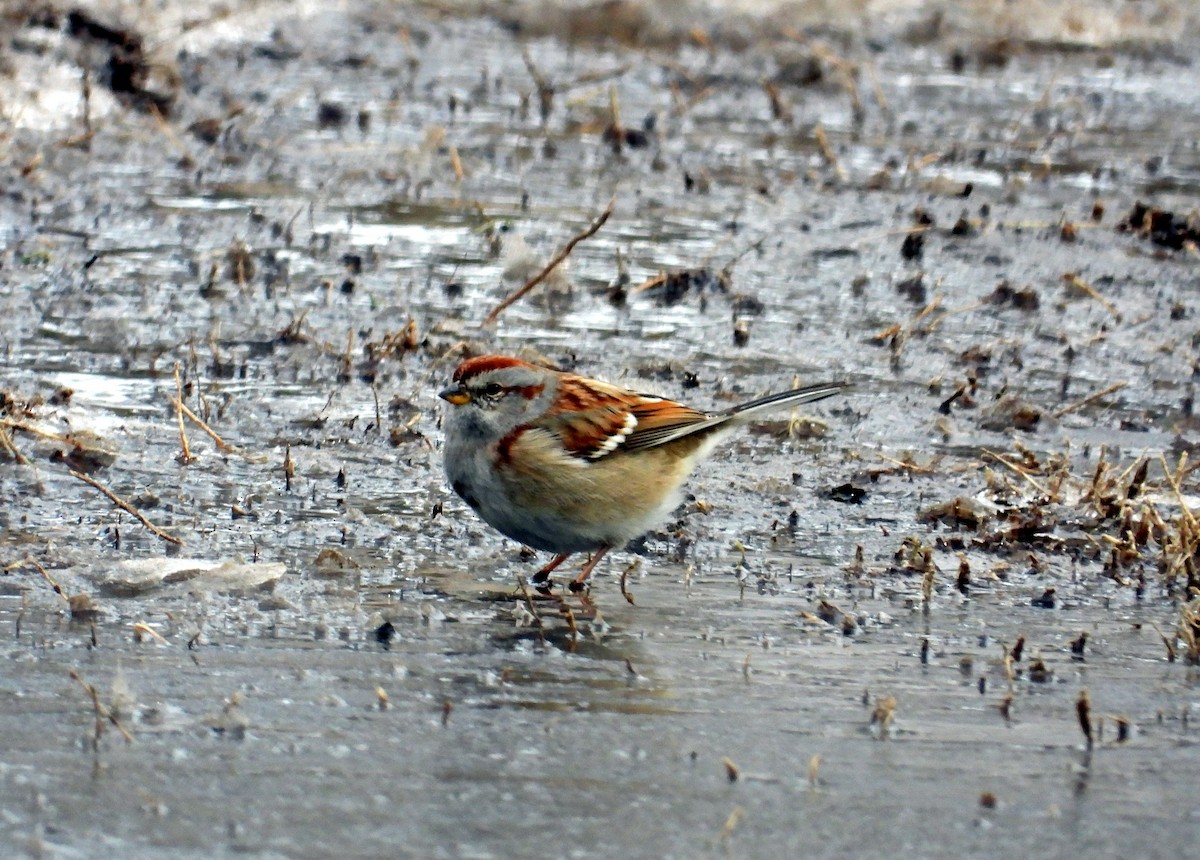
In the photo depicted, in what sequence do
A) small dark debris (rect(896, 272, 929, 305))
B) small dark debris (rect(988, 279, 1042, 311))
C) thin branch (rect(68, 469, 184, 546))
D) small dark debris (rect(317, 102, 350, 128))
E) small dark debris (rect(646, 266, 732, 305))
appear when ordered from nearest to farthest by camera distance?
thin branch (rect(68, 469, 184, 546))
small dark debris (rect(646, 266, 732, 305))
small dark debris (rect(988, 279, 1042, 311))
small dark debris (rect(896, 272, 929, 305))
small dark debris (rect(317, 102, 350, 128))

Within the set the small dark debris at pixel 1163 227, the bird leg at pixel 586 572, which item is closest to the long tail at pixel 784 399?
the bird leg at pixel 586 572

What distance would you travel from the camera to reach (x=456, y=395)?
6324mm

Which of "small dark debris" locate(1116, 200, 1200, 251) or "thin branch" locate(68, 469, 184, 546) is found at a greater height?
"small dark debris" locate(1116, 200, 1200, 251)

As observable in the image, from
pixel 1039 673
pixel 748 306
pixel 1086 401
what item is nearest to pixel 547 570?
pixel 1039 673

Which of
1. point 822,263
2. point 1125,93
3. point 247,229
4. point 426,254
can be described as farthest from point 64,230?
point 1125,93

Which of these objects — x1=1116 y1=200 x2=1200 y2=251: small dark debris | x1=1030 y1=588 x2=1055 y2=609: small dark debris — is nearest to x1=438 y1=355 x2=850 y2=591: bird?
x1=1030 y1=588 x2=1055 y2=609: small dark debris

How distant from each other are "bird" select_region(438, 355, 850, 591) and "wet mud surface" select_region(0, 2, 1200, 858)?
249 millimetres

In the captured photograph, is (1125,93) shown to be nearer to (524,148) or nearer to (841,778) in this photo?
(524,148)

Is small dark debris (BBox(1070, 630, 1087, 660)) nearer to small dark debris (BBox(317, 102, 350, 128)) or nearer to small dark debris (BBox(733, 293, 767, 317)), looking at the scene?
small dark debris (BBox(733, 293, 767, 317))

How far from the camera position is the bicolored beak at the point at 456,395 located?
630 centimetres

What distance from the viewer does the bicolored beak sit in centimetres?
630

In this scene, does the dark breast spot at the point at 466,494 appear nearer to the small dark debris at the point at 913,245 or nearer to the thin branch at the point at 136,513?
the thin branch at the point at 136,513

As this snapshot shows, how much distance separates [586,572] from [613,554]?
434mm

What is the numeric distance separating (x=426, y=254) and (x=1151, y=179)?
6.01 meters
